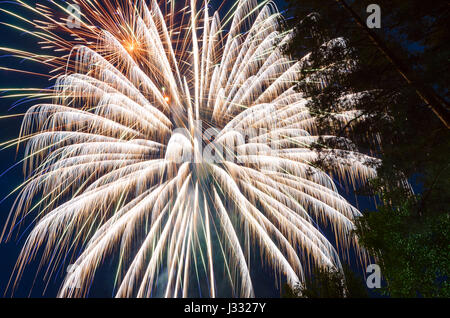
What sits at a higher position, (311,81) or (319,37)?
(319,37)

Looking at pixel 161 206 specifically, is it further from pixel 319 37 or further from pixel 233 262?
pixel 319 37

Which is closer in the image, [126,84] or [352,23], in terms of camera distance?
[352,23]

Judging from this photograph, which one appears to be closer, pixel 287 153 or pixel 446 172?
pixel 446 172

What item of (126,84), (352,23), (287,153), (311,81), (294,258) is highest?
(126,84)

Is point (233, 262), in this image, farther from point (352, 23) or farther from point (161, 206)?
point (352, 23)

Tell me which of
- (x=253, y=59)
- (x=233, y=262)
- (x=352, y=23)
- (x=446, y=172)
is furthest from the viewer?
(x=253, y=59)

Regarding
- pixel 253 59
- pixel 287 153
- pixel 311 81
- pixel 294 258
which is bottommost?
pixel 294 258
